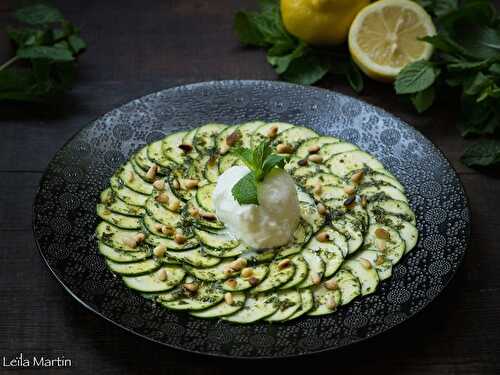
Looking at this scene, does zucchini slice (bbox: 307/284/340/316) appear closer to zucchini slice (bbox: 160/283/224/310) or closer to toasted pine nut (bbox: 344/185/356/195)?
zucchini slice (bbox: 160/283/224/310)

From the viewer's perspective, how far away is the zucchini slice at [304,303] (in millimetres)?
3280

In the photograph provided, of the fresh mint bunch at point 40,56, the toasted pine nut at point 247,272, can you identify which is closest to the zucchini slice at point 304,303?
the toasted pine nut at point 247,272

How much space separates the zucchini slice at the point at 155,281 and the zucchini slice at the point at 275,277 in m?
0.39

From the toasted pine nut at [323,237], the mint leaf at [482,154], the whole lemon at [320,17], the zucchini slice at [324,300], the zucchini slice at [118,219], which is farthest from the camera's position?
the whole lemon at [320,17]

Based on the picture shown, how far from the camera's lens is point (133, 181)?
4.01 m

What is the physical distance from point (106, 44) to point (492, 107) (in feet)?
9.28

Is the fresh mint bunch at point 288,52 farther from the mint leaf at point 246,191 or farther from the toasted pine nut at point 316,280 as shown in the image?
the toasted pine nut at point 316,280

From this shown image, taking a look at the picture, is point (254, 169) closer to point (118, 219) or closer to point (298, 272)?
point (298, 272)

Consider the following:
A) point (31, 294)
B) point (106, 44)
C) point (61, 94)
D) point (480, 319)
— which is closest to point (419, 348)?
point (480, 319)

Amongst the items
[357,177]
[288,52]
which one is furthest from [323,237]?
[288,52]

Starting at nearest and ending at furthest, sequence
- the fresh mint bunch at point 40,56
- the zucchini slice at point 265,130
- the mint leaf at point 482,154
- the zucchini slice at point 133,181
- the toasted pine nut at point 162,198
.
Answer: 1. the toasted pine nut at point 162,198
2. the zucchini slice at point 133,181
3. the zucchini slice at point 265,130
4. the mint leaf at point 482,154
5. the fresh mint bunch at point 40,56

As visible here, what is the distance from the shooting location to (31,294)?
11.9 ft

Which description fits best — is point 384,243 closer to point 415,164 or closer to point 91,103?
point 415,164

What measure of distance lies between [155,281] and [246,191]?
63 cm
